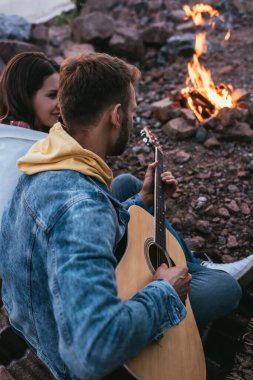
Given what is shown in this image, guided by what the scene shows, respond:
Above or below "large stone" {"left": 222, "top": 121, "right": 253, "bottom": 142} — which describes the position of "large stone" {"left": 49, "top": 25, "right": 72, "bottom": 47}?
above

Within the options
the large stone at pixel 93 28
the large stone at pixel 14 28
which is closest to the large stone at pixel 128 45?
the large stone at pixel 93 28

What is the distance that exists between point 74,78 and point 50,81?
109 cm

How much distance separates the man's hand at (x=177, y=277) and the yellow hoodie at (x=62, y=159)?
0.52 metres

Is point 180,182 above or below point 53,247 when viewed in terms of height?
below

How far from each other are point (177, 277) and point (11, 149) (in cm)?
129

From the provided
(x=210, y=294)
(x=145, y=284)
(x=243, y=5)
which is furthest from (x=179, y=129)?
(x=243, y=5)

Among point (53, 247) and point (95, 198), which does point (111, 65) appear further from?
point (53, 247)

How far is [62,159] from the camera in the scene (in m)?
1.66

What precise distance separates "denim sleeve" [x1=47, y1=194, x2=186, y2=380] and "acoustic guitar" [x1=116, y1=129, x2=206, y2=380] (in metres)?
0.29

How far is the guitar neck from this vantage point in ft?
7.47

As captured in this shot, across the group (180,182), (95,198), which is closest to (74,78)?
(95,198)

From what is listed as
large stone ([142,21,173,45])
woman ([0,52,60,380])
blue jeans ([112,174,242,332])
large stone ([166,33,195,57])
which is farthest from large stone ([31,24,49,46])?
blue jeans ([112,174,242,332])

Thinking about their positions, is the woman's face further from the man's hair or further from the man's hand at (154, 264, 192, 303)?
the man's hand at (154, 264, 192, 303)

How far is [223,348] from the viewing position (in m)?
2.55
